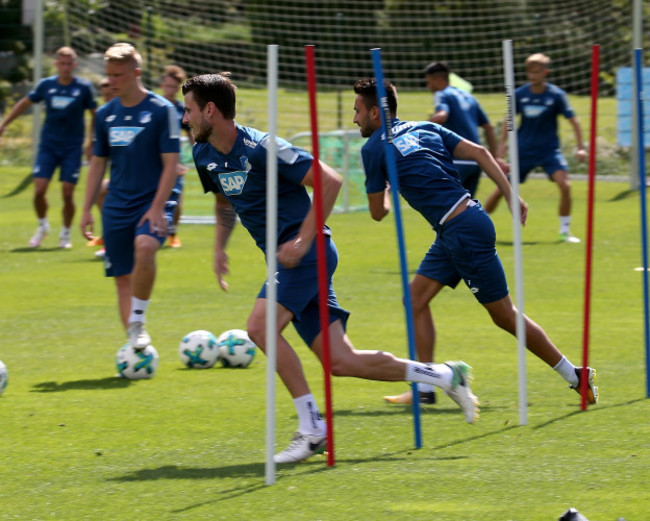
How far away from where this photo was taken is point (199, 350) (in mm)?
8109

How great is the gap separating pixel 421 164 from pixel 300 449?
1774 millimetres

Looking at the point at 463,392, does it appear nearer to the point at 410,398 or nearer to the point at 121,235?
the point at 410,398

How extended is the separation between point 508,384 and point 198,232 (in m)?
9.46

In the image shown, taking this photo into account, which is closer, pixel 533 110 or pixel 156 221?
pixel 156 221

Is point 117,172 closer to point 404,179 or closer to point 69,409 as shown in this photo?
point 69,409

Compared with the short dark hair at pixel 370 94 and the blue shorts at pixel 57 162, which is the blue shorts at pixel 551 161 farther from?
the short dark hair at pixel 370 94

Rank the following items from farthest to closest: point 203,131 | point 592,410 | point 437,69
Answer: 1. point 437,69
2. point 592,410
3. point 203,131

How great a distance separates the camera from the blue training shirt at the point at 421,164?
638cm

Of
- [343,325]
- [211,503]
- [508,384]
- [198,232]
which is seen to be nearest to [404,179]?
[343,325]

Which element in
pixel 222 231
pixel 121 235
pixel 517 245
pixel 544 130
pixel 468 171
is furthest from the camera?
pixel 544 130

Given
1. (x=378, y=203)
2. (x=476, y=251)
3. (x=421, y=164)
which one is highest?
(x=421, y=164)

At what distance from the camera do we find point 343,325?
5.75 m

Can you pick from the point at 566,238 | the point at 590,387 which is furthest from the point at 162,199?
the point at 566,238

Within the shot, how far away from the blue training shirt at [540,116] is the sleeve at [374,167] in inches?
323
